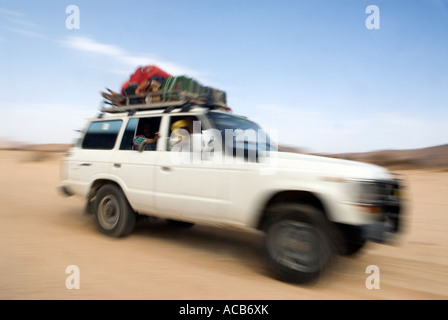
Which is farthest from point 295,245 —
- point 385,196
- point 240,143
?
point 240,143

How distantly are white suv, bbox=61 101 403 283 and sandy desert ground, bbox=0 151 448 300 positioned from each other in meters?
0.35

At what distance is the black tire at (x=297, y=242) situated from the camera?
341cm

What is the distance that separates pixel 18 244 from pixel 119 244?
1.47 metres

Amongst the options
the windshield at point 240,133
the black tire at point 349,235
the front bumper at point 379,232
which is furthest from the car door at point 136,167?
the front bumper at point 379,232

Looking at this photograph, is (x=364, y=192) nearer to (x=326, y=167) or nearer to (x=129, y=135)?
(x=326, y=167)

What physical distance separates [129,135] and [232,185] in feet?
6.97

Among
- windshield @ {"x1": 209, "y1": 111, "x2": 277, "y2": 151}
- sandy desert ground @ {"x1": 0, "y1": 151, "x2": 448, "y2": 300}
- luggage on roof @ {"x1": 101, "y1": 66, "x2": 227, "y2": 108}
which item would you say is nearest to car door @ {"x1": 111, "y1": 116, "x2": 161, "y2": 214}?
luggage on roof @ {"x1": 101, "y1": 66, "x2": 227, "y2": 108}

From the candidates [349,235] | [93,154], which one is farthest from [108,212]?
[349,235]

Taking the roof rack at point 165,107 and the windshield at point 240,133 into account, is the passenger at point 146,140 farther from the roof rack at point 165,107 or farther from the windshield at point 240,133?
the windshield at point 240,133

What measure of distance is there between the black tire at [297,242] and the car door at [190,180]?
71 cm

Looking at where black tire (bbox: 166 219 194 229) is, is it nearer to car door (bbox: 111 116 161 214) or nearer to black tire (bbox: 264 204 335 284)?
car door (bbox: 111 116 161 214)

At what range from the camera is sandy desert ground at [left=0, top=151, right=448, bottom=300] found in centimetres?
339

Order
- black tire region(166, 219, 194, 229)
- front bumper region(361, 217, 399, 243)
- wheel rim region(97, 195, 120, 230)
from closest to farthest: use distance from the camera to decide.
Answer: front bumper region(361, 217, 399, 243)
wheel rim region(97, 195, 120, 230)
black tire region(166, 219, 194, 229)

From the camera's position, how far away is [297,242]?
141 inches
